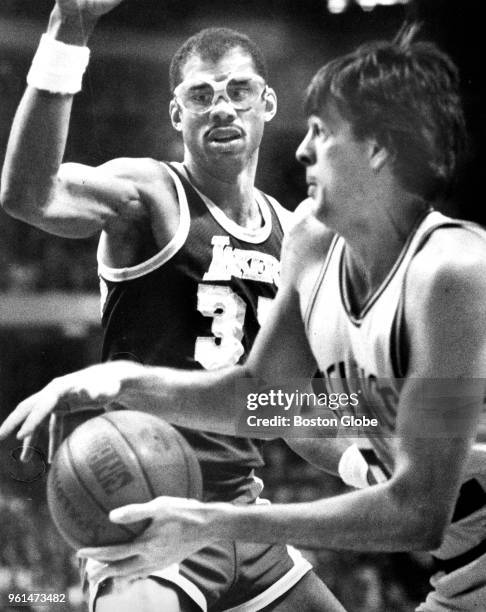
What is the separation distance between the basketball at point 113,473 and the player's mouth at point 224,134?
2.60 ft

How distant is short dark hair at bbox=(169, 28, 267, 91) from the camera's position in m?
2.70

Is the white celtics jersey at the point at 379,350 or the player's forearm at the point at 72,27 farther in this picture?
the player's forearm at the point at 72,27

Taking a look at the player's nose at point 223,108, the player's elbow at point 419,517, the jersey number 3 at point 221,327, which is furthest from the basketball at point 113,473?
the player's nose at point 223,108

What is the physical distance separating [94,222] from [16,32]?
0.59m

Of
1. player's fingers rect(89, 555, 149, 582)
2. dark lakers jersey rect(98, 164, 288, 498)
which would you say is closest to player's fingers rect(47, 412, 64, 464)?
dark lakers jersey rect(98, 164, 288, 498)

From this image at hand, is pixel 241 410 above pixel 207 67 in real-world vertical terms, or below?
below

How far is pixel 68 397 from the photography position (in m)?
2.68

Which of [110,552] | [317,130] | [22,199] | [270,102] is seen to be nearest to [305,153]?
[317,130]

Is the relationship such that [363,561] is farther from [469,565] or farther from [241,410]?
[241,410]

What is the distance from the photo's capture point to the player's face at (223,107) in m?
2.68

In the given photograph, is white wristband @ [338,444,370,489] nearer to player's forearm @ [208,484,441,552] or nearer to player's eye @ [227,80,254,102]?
Answer: player's forearm @ [208,484,441,552]

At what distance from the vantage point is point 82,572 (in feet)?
8.85

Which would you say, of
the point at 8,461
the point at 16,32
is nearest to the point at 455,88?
the point at 16,32

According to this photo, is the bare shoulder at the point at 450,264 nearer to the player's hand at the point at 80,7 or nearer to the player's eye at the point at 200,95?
the player's eye at the point at 200,95
